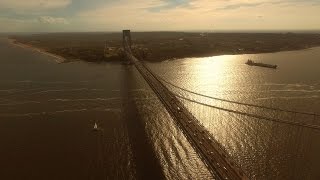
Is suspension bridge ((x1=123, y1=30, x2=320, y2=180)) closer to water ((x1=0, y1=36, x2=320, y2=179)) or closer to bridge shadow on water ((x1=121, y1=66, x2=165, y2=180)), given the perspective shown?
water ((x1=0, y1=36, x2=320, y2=179))

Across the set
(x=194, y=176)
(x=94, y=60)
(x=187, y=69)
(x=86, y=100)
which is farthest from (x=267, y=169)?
(x=94, y=60)

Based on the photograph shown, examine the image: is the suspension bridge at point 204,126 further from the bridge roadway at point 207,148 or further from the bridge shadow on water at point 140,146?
the bridge shadow on water at point 140,146

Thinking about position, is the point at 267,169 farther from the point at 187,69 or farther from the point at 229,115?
the point at 187,69

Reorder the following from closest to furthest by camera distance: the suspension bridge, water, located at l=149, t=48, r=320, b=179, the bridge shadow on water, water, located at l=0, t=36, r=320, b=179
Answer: the suspension bridge < the bridge shadow on water < water, located at l=0, t=36, r=320, b=179 < water, located at l=149, t=48, r=320, b=179

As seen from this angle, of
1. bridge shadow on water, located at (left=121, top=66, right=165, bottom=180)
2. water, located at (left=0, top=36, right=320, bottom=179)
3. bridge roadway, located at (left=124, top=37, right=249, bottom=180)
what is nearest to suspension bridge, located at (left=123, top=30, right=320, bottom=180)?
bridge roadway, located at (left=124, top=37, right=249, bottom=180)

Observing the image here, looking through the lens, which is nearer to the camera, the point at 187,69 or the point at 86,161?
the point at 86,161

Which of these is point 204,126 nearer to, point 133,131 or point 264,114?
point 133,131

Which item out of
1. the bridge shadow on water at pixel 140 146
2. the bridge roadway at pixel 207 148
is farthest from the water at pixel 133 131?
the bridge roadway at pixel 207 148
